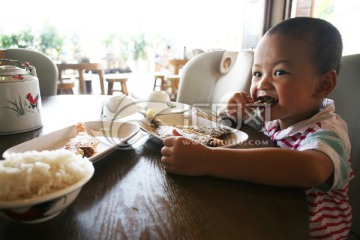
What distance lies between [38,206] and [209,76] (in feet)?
4.61

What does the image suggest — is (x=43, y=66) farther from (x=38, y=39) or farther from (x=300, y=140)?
(x=38, y=39)

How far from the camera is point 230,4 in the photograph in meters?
5.52

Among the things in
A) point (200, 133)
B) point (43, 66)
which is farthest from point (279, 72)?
point (43, 66)

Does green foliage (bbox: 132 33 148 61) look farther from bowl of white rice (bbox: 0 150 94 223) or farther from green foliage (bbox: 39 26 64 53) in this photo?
bowl of white rice (bbox: 0 150 94 223)

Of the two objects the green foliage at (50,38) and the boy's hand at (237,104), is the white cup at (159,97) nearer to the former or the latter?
the boy's hand at (237,104)

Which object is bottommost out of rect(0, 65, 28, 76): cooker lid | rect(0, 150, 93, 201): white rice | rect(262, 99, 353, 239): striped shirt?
rect(262, 99, 353, 239): striped shirt

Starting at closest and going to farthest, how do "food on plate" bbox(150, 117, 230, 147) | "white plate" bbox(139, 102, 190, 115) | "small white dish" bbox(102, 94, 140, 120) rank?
1. "food on plate" bbox(150, 117, 230, 147)
2. "small white dish" bbox(102, 94, 140, 120)
3. "white plate" bbox(139, 102, 190, 115)

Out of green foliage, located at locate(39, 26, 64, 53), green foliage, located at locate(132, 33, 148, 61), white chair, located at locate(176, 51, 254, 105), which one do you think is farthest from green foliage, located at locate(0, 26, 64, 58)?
→ white chair, located at locate(176, 51, 254, 105)

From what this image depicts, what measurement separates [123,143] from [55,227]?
0.84 ft

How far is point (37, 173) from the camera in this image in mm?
272

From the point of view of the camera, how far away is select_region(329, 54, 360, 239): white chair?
2.37ft

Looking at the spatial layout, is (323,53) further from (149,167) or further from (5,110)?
(5,110)

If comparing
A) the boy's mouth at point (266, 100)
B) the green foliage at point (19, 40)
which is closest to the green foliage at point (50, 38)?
the green foliage at point (19, 40)

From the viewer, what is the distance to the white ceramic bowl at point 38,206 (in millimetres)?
250
